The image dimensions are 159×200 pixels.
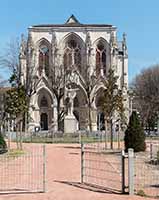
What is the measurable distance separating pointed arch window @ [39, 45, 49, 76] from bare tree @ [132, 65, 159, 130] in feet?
54.6

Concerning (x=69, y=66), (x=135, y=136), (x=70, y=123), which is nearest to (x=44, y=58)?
(x=69, y=66)

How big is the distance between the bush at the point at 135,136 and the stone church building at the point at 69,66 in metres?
44.3

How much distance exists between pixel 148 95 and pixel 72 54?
14572 mm

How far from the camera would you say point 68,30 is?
3442 inches

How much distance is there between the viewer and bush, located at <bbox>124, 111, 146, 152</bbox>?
3081cm

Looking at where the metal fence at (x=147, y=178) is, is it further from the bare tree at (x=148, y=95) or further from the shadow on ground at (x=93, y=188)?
the bare tree at (x=148, y=95)

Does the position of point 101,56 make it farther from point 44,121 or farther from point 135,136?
point 135,136

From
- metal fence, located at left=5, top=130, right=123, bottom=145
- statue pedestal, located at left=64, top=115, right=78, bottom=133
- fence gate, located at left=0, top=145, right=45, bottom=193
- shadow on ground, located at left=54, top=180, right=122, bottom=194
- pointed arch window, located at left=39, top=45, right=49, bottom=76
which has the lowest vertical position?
shadow on ground, located at left=54, top=180, right=122, bottom=194

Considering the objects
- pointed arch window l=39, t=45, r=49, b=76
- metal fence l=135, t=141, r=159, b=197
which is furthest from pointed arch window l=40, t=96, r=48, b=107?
metal fence l=135, t=141, r=159, b=197

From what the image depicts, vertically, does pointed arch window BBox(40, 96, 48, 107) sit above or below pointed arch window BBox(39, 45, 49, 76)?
below

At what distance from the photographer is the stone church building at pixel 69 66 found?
262 feet

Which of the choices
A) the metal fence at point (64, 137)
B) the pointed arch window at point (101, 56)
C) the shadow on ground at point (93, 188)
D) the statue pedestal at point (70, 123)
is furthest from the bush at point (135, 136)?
the pointed arch window at point (101, 56)

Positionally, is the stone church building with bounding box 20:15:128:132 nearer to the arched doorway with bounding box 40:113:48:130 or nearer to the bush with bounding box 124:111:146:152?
the arched doorway with bounding box 40:113:48:130

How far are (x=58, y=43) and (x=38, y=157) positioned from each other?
61.8 meters
